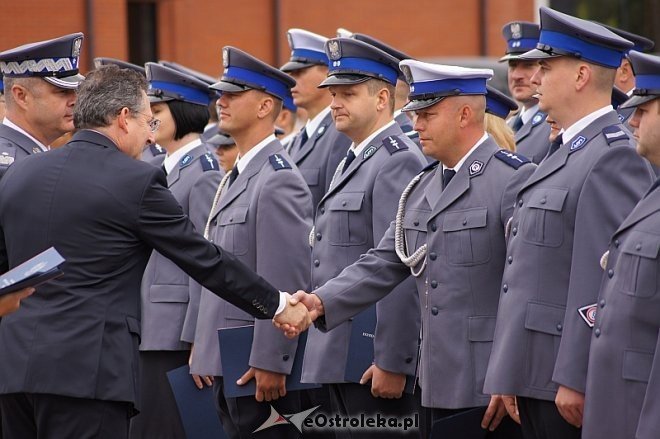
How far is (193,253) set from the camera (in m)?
4.96

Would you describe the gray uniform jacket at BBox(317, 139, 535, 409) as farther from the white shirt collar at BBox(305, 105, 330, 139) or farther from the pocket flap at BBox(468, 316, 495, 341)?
the white shirt collar at BBox(305, 105, 330, 139)

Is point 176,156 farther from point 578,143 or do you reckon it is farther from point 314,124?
point 578,143

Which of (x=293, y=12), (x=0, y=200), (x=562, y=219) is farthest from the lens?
(x=293, y=12)

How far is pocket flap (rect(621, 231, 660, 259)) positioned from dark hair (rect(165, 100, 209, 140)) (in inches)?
138

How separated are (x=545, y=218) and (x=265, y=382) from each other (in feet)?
6.29

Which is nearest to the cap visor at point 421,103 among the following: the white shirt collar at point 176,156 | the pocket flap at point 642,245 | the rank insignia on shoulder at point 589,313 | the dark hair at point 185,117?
the rank insignia on shoulder at point 589,313

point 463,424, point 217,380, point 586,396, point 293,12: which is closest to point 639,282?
point 586,396

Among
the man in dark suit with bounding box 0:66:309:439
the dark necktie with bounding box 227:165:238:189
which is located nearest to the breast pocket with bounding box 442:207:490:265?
the man in dark suit with bounding box 0:66:309:439

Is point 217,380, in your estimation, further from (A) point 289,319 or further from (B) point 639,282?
(B) point 639,282

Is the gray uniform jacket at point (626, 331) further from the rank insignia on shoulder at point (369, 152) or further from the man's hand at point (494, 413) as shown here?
the rank insignia on shoulder at point (369, 152)

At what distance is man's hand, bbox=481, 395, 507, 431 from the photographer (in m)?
4.88

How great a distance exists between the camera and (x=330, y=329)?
566 centimetres

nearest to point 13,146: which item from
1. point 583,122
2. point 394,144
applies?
point 394,144

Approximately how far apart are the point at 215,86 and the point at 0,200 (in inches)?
74.9
